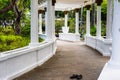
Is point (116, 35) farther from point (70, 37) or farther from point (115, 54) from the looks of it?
point (70, 37)

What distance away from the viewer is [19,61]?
367 inches

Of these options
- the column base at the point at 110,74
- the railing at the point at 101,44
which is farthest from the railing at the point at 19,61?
the railing at the point at 101,44

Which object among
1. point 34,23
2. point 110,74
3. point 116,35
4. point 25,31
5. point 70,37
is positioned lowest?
point 70,37

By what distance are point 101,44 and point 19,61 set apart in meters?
8.69

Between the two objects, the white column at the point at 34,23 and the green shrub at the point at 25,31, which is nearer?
the white column at the point at 34,23

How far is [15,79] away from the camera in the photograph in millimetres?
8625

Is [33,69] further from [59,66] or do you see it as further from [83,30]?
[83,30]

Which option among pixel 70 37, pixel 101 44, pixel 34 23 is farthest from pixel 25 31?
pixel 70 37

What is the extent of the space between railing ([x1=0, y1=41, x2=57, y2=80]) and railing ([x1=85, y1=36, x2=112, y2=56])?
3833 mm

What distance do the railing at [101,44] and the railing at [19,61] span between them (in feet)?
12.6

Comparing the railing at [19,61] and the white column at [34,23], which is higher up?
the white column at [34,23]

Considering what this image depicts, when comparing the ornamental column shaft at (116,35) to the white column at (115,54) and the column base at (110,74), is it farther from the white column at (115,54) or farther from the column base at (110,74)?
the column base at (110,74)

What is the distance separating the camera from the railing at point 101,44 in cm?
1556

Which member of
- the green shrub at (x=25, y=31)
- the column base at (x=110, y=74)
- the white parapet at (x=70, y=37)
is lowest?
the white parapet at (x=70, y=37)
